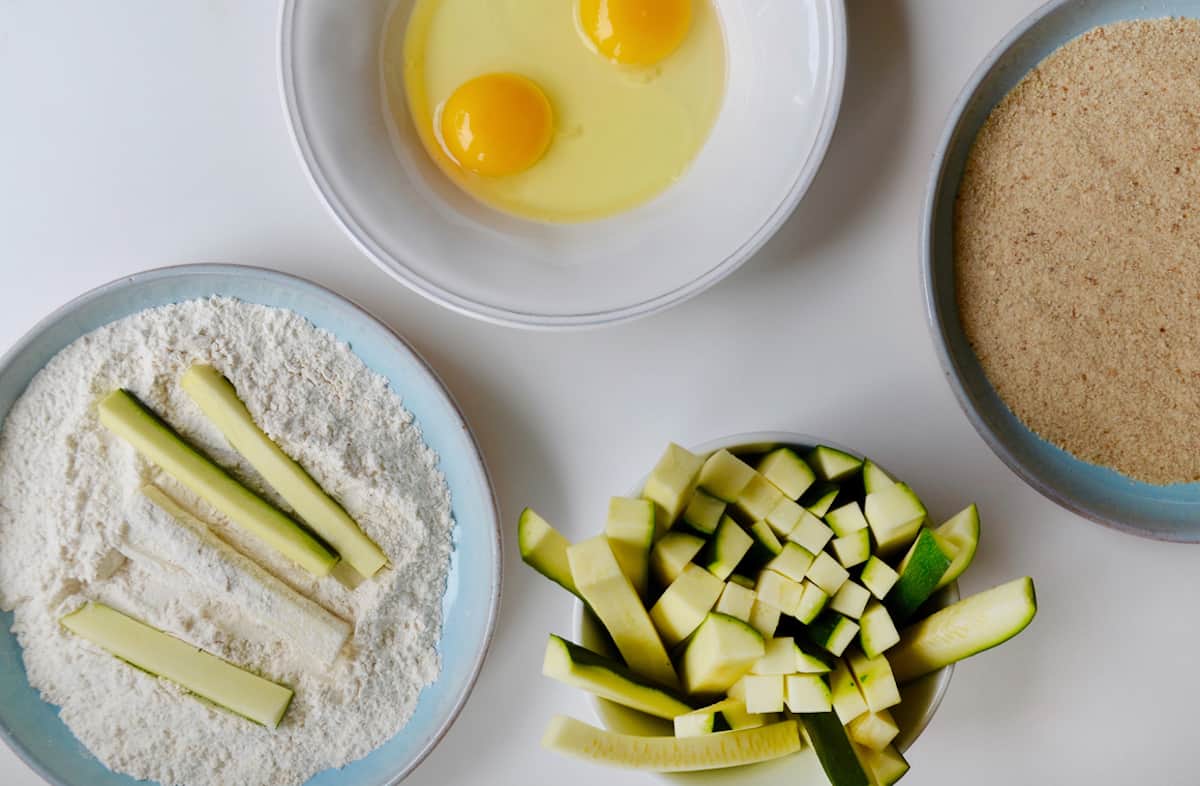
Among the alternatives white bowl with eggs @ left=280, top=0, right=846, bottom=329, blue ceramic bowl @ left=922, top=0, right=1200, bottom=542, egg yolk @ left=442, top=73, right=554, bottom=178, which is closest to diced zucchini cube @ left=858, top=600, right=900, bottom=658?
blue ceramic bowl @ left=922, top=0, right=1200, bottom=542

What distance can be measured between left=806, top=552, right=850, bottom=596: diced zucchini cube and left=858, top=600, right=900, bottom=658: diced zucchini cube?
52 mm

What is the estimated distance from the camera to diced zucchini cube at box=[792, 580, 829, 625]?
1.20 metres

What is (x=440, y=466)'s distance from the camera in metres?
1.46

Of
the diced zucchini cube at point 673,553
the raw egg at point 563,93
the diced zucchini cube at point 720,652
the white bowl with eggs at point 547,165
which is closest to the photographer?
the diced zucchini cube at point 720,652

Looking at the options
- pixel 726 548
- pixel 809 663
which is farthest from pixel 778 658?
pixel 726 548

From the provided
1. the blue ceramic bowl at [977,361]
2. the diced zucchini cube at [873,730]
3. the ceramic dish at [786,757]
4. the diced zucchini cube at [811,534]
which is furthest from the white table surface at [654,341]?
the diced zucchini cube at [873,730]

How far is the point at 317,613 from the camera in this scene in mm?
1423

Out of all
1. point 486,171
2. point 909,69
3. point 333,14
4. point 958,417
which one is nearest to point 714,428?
point 958,417

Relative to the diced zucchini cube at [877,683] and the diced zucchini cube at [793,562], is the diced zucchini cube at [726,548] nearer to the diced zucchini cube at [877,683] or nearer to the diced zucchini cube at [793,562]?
the diced zucchini cube at [793,562]

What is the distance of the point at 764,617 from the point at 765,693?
0.09 metres

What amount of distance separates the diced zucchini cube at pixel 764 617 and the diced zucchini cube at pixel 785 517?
0.10m

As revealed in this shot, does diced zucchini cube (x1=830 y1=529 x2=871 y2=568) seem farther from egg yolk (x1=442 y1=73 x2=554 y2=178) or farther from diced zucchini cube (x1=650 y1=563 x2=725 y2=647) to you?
egg yolk (x1=442 y1=73 x2=554 y2=178)

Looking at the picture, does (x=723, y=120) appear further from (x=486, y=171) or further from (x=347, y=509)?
(x=347, y=509)

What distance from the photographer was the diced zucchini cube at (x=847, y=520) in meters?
1.24
